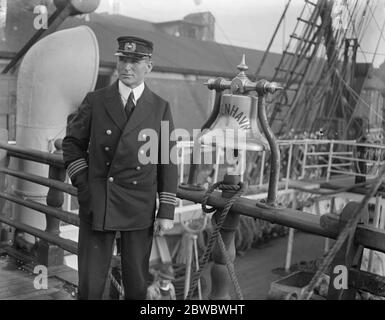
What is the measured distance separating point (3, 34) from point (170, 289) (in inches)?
154

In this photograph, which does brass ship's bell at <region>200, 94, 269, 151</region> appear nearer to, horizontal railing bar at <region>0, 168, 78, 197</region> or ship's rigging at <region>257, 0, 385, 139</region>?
horizontal railing bar at <region>0, 168, 78, 197</region>

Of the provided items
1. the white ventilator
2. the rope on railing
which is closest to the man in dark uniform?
the rope on railing

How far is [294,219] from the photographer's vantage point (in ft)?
6.40

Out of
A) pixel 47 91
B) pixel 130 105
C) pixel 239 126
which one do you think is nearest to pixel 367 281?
pixel 239 126

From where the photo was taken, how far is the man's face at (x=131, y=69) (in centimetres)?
208

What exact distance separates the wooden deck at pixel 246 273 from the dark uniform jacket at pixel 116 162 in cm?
107

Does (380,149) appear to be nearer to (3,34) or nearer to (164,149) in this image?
(164,149)

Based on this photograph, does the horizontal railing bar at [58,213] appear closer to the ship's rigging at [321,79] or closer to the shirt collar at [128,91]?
the shirt collar at [128,91]

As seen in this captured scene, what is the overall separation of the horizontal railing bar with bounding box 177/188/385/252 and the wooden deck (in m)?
1.35

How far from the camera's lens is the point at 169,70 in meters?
7.99

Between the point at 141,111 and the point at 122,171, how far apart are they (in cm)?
29

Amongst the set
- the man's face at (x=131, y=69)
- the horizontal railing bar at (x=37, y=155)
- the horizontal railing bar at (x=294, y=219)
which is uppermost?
the man's face at (x=131, y=69)

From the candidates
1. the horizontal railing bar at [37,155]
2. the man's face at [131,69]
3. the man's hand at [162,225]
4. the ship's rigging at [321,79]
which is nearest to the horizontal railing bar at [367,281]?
the man's hand at [162,225]

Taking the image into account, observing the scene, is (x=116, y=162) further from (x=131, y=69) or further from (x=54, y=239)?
(x=54, y=239)
